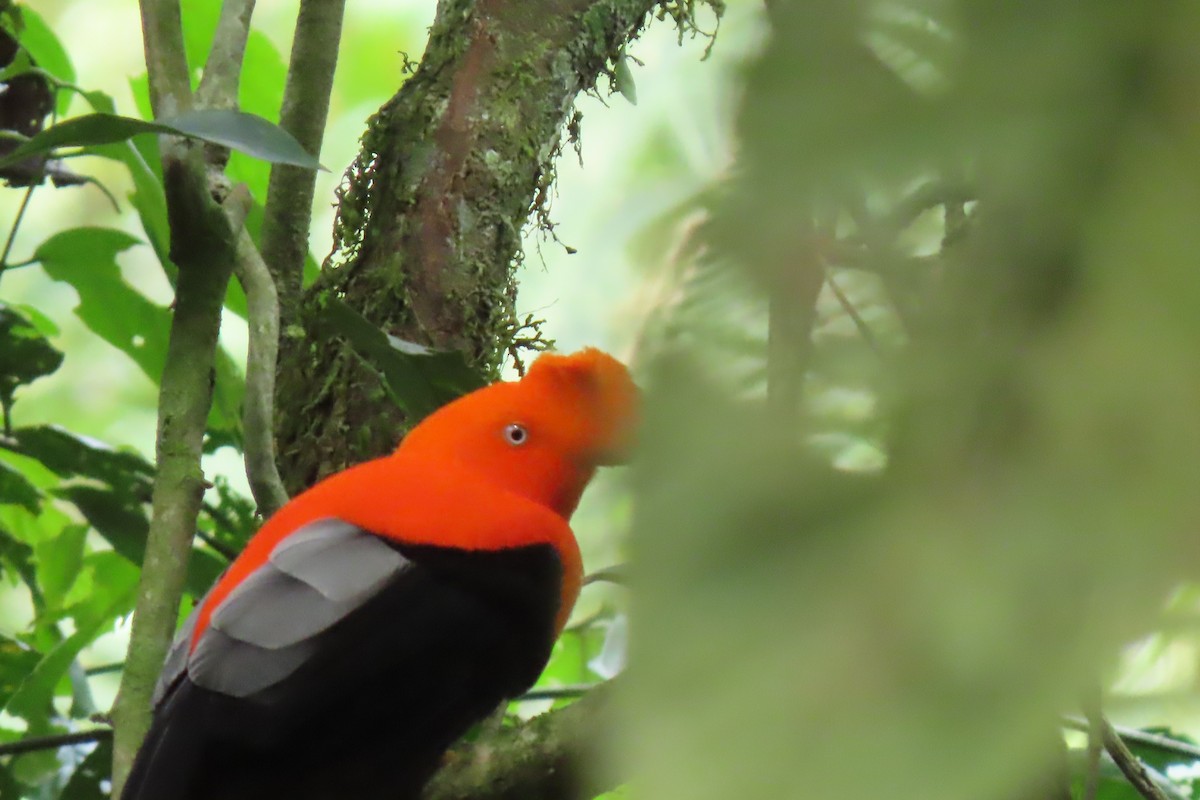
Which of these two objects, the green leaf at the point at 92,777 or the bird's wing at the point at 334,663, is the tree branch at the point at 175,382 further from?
the green leaf at the point at 92,777

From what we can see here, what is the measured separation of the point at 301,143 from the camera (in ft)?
5.96

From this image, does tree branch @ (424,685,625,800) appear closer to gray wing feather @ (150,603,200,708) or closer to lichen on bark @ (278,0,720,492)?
gray wing feather @ (150,603,200,708)

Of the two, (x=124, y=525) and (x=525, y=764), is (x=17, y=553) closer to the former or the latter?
(x=124, y=525)

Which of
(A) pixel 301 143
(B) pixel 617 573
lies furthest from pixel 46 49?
(B) pixel 617 573

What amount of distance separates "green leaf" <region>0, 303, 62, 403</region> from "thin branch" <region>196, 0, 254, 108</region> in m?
0.45

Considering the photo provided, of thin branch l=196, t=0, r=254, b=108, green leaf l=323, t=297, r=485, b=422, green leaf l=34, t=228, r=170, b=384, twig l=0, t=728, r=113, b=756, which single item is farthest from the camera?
green leaf l=34, t=228, r=170, b=384

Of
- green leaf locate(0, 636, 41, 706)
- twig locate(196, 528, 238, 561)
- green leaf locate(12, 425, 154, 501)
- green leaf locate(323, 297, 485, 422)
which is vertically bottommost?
green leaf locate(0, 636, 41, 706)

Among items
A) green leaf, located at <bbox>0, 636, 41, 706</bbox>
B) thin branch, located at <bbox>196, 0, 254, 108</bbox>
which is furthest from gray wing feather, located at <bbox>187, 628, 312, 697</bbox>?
A: green leaf, located at <bbox>0, 636, 41, 706</bbox>

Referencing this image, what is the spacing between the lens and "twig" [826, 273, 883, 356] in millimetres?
170

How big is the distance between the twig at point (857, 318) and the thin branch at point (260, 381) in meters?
1.25

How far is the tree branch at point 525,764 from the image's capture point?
3.28 ft

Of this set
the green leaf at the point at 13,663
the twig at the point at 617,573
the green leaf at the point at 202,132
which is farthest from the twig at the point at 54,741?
the twig at the point at 617,573

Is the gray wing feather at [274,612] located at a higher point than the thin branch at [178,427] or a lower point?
lower

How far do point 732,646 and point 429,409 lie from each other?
1345 millimetres
